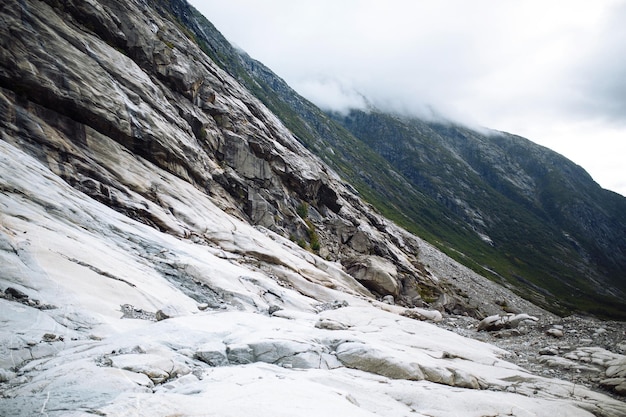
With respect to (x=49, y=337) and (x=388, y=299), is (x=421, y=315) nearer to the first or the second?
(x=388, y=299)

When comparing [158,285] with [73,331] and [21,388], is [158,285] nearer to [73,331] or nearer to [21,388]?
[73,331]

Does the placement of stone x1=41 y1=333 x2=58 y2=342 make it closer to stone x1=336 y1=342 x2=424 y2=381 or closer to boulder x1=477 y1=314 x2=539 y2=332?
stone x1=336 y1=342 x2=424 y2=381

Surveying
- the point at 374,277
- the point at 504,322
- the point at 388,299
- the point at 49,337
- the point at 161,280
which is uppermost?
the point at 504,322

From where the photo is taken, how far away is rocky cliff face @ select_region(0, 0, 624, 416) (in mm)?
9484

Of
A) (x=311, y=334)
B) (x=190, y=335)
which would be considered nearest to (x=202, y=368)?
(x=190, y=335)

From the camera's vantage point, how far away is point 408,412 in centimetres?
1027

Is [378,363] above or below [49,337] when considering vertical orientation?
above

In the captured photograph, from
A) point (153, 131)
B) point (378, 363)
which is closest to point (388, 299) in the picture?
point (378, 363)

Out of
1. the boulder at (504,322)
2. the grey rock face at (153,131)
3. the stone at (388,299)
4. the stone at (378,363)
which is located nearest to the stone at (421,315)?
the boulder at (504,322)

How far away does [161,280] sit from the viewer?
21.4m

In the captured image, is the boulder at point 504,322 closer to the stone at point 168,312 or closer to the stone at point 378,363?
the stone at point 378,363

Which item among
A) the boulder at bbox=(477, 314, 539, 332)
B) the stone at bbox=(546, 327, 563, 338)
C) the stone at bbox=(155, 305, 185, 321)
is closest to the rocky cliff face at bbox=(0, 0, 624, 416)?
the stone at bbox=(155, 305, 185, 321)

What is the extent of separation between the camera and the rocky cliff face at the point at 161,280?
373 inches

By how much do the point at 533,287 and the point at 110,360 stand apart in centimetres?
22170
